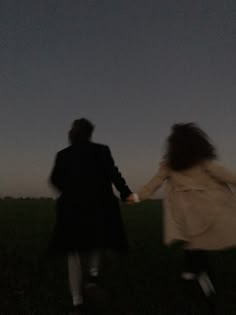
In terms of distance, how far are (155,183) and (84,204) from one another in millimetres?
973

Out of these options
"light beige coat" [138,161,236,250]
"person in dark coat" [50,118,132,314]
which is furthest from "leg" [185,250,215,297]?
"person in dark coat" [50,118,132,314]

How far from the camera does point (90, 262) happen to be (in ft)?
20.9

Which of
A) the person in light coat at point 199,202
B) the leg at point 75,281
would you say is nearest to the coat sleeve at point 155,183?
the person in light coat at point 199,202

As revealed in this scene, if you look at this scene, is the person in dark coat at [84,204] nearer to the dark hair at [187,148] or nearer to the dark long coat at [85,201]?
the dark long coat at [85,201]

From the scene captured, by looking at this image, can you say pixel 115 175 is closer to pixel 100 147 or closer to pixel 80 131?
pixel 100 147

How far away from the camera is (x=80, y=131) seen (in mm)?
6449

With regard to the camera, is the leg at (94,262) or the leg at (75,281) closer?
the leg at (75,281)

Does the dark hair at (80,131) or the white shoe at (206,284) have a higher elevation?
the dark hair at (80,131)

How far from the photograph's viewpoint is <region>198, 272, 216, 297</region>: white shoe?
19.6ft

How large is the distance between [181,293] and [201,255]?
132 centimetres

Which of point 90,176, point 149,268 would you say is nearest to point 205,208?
point 90,176

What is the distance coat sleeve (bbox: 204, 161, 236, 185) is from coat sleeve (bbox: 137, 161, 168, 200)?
57 cm

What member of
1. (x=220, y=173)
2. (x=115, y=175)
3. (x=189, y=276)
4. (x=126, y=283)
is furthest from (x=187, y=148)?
(x=126, y=283)

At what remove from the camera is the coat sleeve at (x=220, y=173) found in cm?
614
